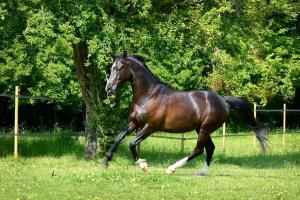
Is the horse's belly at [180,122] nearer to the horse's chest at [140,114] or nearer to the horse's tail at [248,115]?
the horse's chest at [140,114]

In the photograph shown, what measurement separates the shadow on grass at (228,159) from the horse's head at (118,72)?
3.37 m

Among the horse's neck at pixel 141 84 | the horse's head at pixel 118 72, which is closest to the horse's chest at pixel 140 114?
the horse's neck at pixel 141 84

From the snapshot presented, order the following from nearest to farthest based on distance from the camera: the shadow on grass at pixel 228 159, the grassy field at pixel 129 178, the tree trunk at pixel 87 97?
the grassy field at pixel 129 178, the shadow on grass at pixel 228 159, the tree trunk at pixel 87 97

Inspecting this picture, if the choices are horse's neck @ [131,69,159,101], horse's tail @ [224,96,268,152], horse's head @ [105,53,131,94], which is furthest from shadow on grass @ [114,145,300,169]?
horse's head @ [105,53,131,94]

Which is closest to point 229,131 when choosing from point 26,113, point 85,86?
point 26,113

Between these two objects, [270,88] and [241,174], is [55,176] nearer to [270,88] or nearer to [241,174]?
[241,174]

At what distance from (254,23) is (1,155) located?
809 centimetres

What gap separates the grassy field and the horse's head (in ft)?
5.75

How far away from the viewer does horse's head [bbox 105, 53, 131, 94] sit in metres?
12.4

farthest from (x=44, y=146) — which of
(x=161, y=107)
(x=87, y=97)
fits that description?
(x=161, y=107)

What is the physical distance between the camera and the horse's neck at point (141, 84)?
41.3 feet

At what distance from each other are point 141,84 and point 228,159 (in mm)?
5577

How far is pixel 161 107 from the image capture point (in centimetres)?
1260

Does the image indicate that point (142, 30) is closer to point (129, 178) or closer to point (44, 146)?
point (44, 146)
